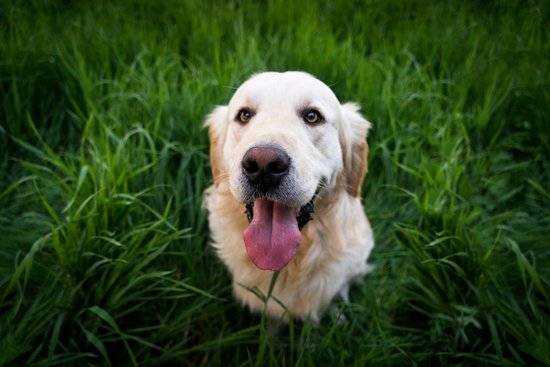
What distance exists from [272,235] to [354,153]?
0.69 m

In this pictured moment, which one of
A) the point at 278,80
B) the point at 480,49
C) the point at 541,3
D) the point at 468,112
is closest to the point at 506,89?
the point at 468,112

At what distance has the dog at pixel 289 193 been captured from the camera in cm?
184

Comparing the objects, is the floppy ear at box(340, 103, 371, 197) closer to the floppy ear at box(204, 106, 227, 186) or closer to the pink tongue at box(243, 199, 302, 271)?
the pink tongue at box(243, 199, 302, 271)

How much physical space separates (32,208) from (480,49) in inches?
137

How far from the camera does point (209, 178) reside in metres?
2.88

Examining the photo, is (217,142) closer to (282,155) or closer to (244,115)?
(244,115)

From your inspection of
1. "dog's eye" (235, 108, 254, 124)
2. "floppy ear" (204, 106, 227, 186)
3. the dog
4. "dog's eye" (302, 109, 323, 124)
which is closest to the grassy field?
the dog

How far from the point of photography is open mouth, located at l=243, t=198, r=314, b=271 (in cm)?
200

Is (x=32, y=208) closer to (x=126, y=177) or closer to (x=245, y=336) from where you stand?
(x=126, y=177)

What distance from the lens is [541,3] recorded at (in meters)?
4.43

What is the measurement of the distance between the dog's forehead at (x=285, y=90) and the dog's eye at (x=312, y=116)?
5 centimetres

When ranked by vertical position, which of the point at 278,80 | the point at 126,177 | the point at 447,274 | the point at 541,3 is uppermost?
the point at 278,80

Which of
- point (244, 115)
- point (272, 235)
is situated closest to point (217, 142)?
point (244, 115)

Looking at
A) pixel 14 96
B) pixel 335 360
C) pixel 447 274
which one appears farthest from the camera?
pixel 14 96
